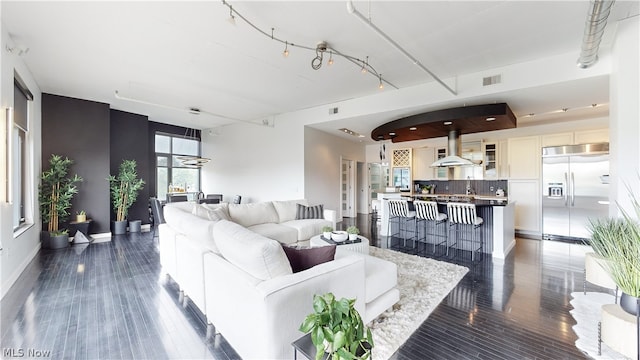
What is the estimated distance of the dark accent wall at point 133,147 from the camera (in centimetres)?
680

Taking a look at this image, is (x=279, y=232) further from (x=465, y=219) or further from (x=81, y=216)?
(x=81, y=216)

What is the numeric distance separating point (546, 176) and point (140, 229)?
10201 mm

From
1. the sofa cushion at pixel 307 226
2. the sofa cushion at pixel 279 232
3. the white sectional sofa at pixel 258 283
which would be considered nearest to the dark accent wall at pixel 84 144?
the sofa cushion at pixel 279 232

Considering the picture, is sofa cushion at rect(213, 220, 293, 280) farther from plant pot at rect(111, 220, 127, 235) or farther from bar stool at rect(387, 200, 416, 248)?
plant pot at rect(111, 220, 127, 235)

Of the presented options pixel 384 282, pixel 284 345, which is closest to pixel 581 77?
pixel 384 282

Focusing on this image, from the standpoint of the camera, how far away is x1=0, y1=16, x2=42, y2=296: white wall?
3.05m

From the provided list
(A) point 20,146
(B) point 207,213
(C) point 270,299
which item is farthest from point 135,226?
(C) point 270,299

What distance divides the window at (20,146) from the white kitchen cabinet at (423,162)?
8.76 m

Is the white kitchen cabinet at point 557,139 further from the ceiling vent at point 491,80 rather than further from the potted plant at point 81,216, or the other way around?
the potted plant at point 81,216

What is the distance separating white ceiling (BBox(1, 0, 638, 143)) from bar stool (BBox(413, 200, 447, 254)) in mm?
2039

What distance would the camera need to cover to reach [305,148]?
6.80m

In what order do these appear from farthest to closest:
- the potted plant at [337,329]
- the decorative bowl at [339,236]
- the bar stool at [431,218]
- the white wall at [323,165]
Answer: the white wall at [323,165] → the bar stool at [431,218] → the decorative bowl at [339,236] → the potted plant at [337,329]

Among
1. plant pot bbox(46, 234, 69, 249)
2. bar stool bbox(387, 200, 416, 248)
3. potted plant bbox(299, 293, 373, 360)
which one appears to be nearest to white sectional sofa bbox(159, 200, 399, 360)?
potted plant bbox(299, 293, 373, 360)

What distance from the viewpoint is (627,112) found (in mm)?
2918
